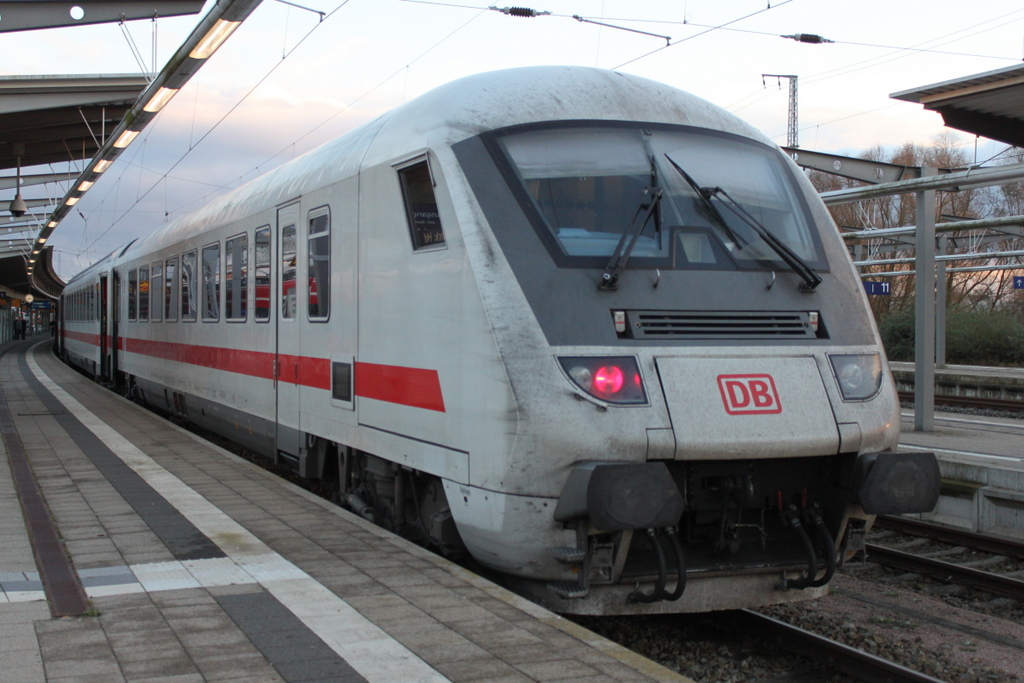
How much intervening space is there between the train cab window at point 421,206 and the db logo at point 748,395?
6.03 feet

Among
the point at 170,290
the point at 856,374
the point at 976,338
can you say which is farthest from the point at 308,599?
the point at 976,338

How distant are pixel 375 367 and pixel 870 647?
358 centimetres

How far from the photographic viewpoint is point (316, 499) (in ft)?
25.8

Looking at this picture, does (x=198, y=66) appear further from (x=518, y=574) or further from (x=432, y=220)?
(x=518, y=574)

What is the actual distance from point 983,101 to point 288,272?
781 centimetres

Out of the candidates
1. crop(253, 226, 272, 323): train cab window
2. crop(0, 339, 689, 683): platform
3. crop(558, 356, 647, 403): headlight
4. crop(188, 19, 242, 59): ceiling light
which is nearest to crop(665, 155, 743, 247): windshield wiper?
crop(558, 356, 647, 403): headlight

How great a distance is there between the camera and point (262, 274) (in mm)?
9391

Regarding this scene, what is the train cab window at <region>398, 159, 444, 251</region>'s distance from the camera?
227 inches

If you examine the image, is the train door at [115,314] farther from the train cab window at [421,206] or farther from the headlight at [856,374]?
the headlight at [856,374]

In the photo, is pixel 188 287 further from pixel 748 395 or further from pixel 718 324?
pixel 748 395

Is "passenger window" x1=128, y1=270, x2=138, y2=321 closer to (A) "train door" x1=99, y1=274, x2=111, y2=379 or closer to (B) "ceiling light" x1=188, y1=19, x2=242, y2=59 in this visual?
(A) "train door" x1=99, y1=274, x2=111, y2=379

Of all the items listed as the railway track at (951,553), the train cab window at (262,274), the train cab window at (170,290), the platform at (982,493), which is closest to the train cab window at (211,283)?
the train cab window at (262,274)

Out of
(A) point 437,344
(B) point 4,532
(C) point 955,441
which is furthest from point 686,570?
(C) point 955,441

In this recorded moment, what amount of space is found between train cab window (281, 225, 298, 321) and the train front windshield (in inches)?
132
